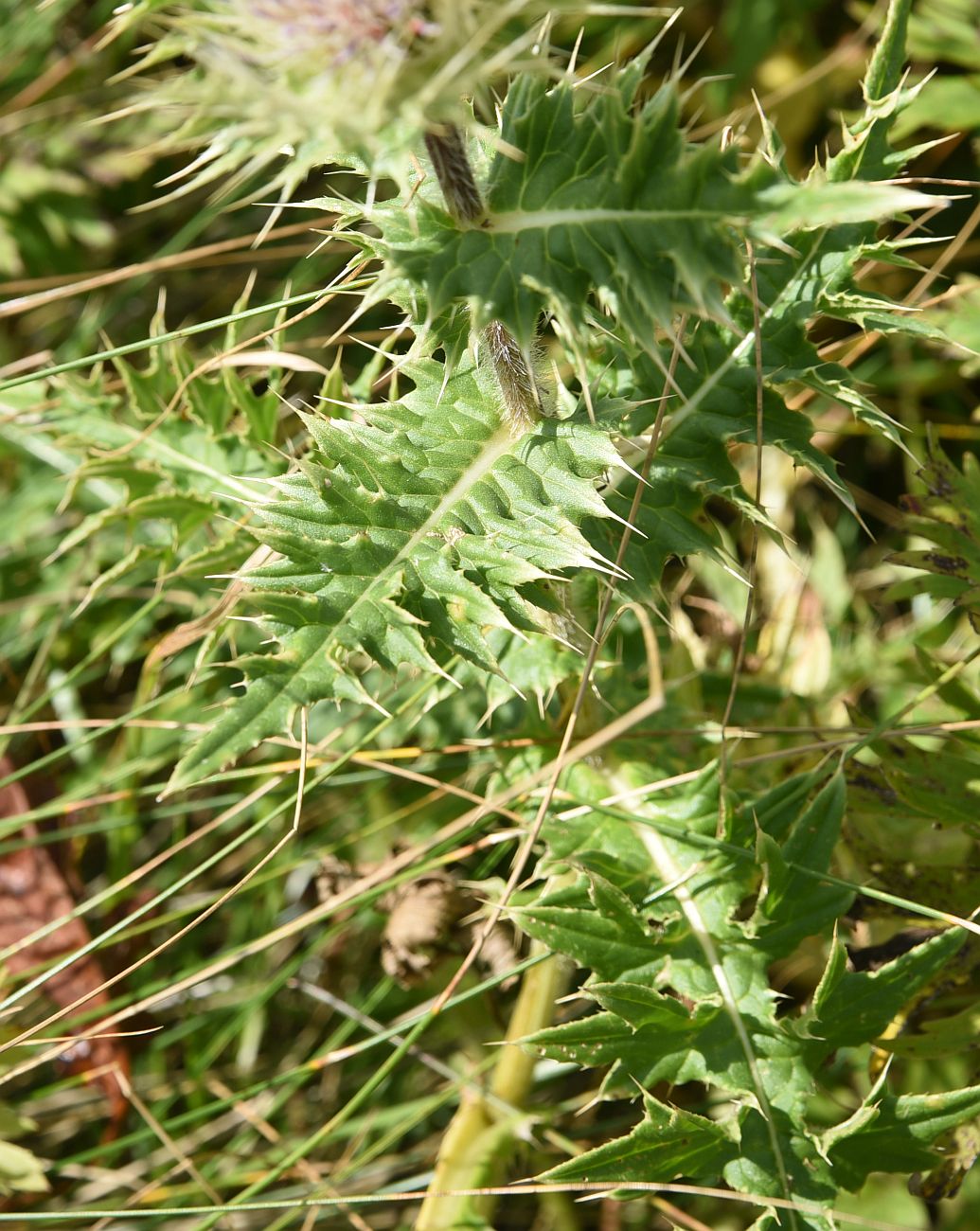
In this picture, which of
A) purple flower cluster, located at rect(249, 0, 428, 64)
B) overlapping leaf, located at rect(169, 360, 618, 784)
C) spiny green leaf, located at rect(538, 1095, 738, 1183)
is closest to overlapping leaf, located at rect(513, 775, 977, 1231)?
spiny green leaf, located at rect(538, 1095, 738, 1183)

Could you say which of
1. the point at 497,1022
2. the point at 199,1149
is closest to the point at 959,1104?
the point at 497,1022

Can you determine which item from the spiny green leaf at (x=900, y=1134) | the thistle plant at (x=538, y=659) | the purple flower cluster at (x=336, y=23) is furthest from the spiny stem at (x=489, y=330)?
the spiny green leaf at (x=900, y=1134)

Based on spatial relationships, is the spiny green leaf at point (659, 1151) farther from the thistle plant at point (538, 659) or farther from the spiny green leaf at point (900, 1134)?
the spiny green leaf at point (900, 1134)

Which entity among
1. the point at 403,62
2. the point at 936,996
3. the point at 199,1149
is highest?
the point at 403,62

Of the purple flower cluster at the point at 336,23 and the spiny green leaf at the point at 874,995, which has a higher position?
the purple flower cluster at the point at 336,23

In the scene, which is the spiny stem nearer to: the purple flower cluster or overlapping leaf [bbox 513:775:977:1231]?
the purple flower cluster

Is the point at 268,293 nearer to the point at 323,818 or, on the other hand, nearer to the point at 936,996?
the point at 323,818

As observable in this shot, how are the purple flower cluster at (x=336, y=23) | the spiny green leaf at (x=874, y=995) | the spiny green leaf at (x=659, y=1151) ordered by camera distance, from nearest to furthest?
the purple flower cluster at (x=336, y=23) → the spiny green leaf at (x=659, y=1151) → the spiny green leaf at (x=874, y=995)

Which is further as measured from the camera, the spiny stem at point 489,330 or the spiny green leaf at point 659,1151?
the spiny green leaf at point 659,1151

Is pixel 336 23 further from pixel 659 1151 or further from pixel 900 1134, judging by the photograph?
pixel 900 1134
